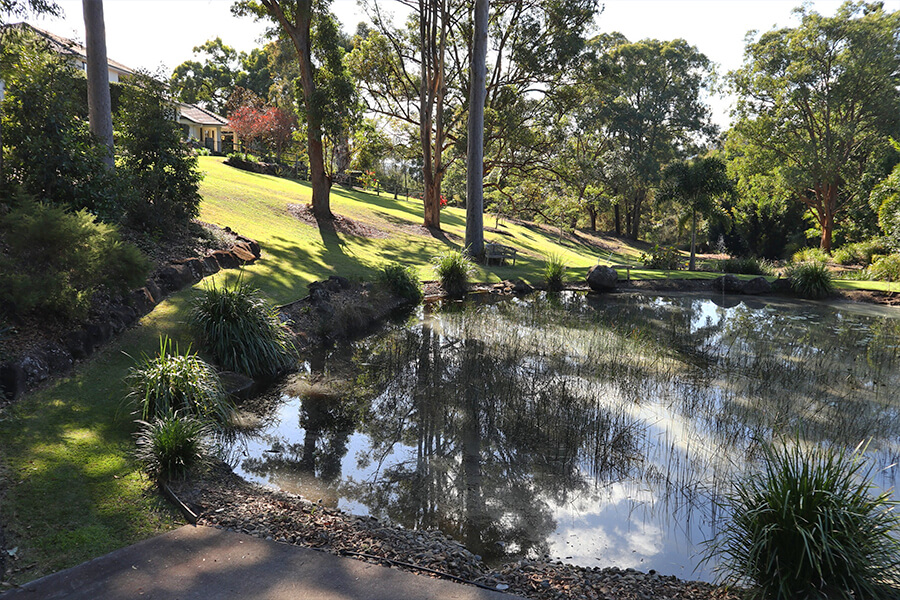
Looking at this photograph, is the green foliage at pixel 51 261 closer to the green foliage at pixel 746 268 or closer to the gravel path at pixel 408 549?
the gravel path at pixel 408 549

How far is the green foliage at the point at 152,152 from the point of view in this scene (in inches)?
500

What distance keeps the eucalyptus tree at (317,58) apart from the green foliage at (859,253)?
914 inches

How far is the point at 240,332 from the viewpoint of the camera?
9.41 m

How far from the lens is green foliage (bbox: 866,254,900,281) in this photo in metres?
20.9

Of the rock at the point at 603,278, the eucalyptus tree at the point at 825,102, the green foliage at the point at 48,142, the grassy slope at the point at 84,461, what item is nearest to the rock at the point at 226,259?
the grassy slope at the point at 84,461

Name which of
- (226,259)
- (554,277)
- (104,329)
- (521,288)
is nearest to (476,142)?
(554,277)

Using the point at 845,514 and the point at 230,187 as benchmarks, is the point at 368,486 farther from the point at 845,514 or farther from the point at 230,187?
the point at 230,187

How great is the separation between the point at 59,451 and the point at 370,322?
8.26m

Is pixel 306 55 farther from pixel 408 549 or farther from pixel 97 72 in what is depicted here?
pixel 408 549

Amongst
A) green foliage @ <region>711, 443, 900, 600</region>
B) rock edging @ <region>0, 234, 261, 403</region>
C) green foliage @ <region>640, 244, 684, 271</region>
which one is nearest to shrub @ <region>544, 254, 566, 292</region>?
green foliage @ <region>640, 244, 684, 271</region>

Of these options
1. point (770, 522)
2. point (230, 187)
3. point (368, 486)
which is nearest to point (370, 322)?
point (368, 486)

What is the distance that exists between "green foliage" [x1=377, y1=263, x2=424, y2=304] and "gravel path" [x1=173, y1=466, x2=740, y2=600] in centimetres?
1018

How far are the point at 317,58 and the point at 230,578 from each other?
21.2 meters

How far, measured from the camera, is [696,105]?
42.1 meters
